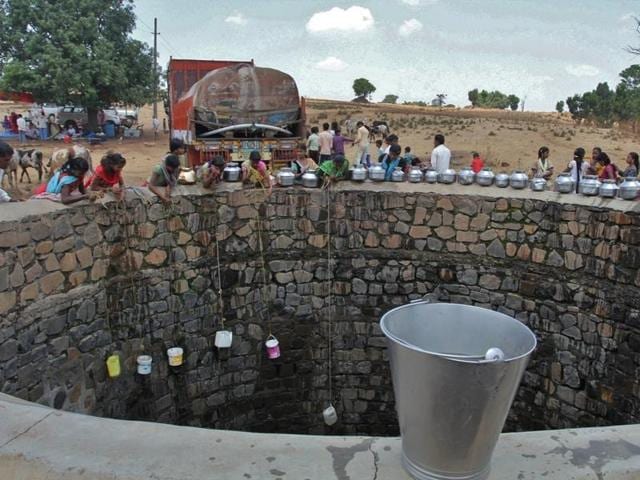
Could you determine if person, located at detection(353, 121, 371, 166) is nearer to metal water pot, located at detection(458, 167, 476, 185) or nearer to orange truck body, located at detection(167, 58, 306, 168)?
orange truck body, located at detection(167, 58, 306, 168)

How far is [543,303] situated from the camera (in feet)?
22.1

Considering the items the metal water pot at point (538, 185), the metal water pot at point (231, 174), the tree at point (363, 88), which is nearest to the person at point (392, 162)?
the metal water pot at point (538, 185)

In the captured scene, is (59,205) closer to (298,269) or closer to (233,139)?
(298,269)

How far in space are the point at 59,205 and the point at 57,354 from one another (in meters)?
1.34

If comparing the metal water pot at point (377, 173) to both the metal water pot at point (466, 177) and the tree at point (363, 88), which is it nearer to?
the metal water pot at point (466, 177)

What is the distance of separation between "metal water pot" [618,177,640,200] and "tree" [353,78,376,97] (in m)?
54.9

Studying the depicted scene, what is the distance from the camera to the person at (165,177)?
6.14 m

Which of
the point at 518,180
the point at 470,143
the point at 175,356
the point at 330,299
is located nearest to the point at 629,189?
the point at 518,180

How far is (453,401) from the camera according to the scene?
220 cm

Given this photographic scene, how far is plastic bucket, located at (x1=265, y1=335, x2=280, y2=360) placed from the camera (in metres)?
7.11

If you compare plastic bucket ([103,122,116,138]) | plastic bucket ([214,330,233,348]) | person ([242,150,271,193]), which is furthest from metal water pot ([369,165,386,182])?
plastic bucket ([103,122,116,138])

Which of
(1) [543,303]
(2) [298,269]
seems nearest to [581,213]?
(1) [543,303]

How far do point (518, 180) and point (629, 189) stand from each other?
3.84ft

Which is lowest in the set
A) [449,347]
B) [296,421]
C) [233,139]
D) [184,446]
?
[296,421]
